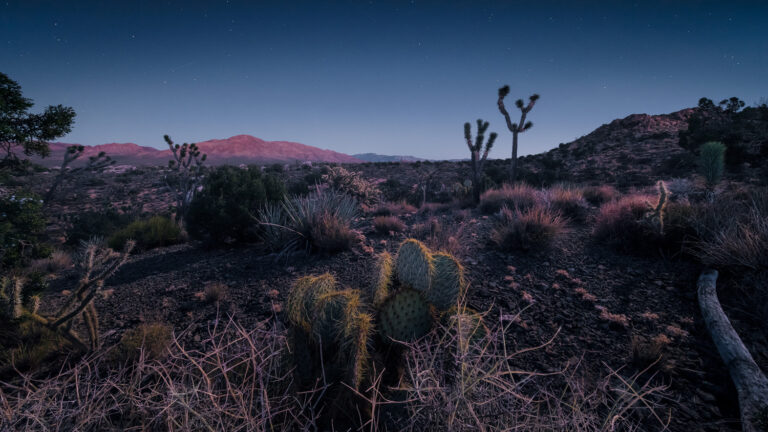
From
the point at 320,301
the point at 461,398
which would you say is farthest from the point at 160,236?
the point at 461,398

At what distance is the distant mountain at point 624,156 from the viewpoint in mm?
16781

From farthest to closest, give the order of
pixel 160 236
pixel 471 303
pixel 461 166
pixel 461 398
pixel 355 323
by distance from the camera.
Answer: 1. pixel 461 166
2. pixel 160 236
3. pixel 471 303
4. pixel 355 323
5. pixel 461 398

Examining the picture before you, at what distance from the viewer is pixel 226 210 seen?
6023 millimetres

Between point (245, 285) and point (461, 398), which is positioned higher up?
point (461, 398)

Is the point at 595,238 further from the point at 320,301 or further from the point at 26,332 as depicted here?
the point at 26,332

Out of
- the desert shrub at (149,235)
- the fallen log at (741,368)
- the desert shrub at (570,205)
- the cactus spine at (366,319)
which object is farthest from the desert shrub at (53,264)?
the desert shrub at (570,205)

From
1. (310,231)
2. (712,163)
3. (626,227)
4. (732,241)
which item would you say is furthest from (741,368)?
(712,163)

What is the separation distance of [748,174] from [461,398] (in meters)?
19.7

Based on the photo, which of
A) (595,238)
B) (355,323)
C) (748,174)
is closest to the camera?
(355,323)

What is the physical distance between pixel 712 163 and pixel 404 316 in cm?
1079

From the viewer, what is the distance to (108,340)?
9.39 ft

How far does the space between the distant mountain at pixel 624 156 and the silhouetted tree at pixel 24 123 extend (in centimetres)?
1983

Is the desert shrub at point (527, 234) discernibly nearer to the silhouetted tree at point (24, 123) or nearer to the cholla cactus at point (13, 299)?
the cholla cactus at point (13, 299)

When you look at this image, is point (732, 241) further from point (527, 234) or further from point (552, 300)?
point (552, 300)
